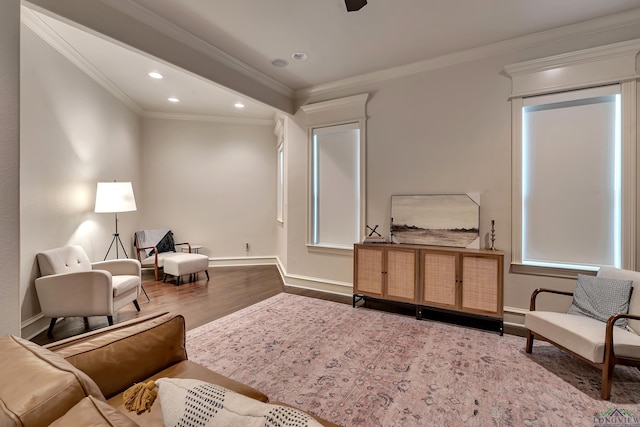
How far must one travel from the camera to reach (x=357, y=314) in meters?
3.52

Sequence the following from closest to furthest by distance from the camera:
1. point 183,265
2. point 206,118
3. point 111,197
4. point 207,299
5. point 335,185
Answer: point 111,197 → point 207,299 → point 335,185 → point 183,265 → point 206,118

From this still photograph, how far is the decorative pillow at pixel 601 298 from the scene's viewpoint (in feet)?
7.55

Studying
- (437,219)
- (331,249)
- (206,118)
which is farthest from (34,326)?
(206,118)

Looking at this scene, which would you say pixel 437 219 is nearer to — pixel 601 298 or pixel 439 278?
pixel 439 278

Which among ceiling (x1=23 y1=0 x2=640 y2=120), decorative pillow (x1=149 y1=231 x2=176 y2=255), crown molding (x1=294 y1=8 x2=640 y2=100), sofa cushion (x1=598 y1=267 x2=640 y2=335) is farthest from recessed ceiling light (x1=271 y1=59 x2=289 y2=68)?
sofa cushion (x1=598 y1=267 x2=640 y2=335)

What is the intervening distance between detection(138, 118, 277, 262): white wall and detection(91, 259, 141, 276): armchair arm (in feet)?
8.19

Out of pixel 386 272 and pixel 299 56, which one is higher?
pixel 299 56

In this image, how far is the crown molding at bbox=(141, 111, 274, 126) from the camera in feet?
19.2

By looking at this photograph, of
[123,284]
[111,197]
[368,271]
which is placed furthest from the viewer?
[111,197]

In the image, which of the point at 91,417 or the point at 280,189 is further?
the point at 280,189

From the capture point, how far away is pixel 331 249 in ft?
14.4

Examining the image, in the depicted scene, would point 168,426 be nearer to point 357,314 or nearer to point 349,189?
point 357,314

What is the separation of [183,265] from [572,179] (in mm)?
5159

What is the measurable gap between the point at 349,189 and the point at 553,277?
Answer: 255 cm
